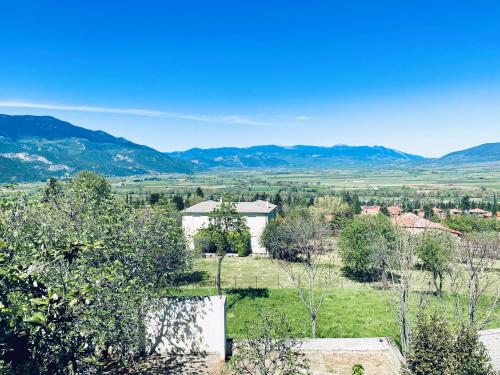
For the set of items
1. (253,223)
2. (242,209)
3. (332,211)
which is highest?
(242,209)

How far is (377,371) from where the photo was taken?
50.0 feet

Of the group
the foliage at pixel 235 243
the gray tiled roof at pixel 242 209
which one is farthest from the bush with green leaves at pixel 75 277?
the gray tiled roof at pixel 242 209

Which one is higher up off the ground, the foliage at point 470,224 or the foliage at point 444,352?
the foliage at point 444,352

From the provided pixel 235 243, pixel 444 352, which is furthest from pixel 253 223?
pixel 444 352

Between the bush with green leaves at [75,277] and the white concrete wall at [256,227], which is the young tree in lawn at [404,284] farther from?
the white concrete wall at [256,227]

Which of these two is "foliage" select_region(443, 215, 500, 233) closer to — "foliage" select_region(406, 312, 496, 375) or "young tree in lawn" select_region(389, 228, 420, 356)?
"young tree in lawn" select_region(389, 228, 420, 356)

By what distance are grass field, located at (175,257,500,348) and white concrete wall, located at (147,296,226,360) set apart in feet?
5.51

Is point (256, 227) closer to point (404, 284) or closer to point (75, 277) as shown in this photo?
point (404, 284)

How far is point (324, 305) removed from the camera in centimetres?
2625

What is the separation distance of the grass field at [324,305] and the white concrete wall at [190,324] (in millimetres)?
1679

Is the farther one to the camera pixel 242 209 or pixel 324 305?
pixel 242 209

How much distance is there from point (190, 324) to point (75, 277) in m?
9.71

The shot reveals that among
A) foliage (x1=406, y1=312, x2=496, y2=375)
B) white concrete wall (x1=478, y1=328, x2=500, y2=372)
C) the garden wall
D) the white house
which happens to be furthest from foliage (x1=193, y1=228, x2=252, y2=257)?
foliage (x1=406, y1=312, x2=496, y2=375)

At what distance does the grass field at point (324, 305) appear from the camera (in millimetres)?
21219
